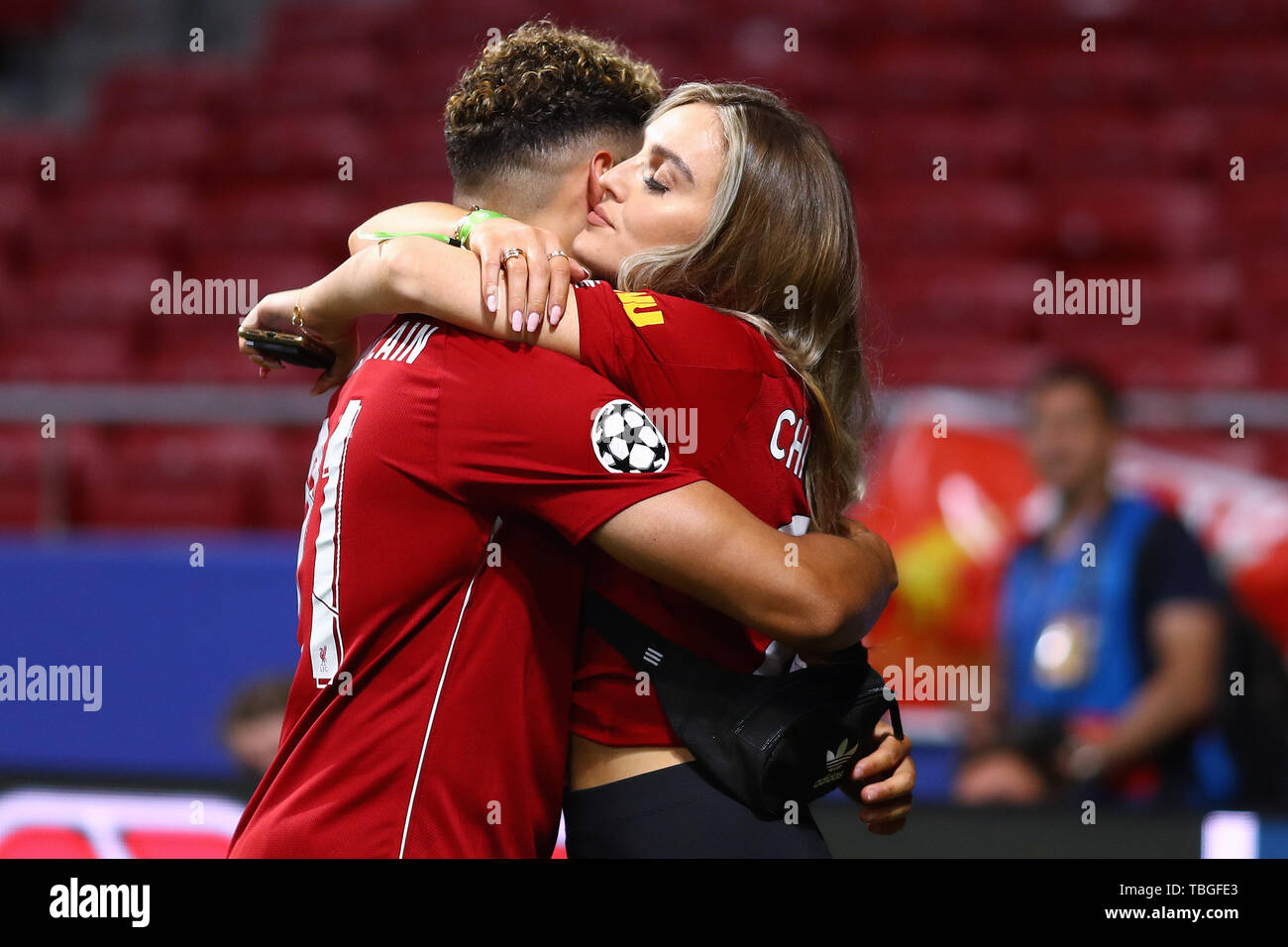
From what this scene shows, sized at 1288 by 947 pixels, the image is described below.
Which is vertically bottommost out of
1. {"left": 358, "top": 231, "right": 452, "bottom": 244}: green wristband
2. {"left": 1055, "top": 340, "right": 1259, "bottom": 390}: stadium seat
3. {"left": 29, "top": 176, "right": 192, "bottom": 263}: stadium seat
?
{"left": 1055, "top": 340, "right": 1259, "bottom": 390}: stadium seat

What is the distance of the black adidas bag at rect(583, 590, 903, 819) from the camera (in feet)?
4.85

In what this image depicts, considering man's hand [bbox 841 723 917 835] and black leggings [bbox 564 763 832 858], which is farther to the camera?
man's hand [bbox 841 723 917 835]

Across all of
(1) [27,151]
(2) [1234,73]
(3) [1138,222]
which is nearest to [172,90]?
(1) [27,151]

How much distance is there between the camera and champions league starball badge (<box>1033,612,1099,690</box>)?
366 centimetres

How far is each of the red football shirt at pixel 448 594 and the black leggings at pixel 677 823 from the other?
0.08m

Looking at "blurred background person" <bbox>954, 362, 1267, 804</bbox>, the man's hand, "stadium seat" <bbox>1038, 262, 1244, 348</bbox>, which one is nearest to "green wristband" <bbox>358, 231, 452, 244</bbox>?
the man's hand

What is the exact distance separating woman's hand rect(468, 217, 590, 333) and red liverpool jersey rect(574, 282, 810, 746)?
0.13 feet

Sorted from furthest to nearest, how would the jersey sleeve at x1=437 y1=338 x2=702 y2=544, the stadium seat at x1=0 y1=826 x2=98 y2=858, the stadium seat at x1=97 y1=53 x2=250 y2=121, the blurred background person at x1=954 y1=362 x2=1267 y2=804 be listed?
Answer: the stadium seat at x1=97 y1=53 x2=250 y2=121
the blurred background person at x1=954 y1=362 x2=1267 y2=804
the stadium seat at x1=0 y1=826 x2=98 y2=858
the jersey sleeve at x1=437 y1=338 x2=702 y2=544

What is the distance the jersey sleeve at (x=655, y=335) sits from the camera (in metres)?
1.47

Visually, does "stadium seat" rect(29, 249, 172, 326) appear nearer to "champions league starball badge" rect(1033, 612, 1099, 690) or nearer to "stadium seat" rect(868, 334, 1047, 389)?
"stadium seat" rect(868, 334, 1047, 389)

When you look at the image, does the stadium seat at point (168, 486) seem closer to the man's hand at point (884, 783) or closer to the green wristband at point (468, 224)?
the green wristband at point (468, 224)

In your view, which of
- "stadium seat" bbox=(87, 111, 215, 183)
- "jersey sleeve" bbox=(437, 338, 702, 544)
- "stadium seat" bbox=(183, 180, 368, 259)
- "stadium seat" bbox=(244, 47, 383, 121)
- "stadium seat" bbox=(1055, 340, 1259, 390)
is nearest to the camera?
"jersey sleeve" bbox=(437, 338, 702, 544)

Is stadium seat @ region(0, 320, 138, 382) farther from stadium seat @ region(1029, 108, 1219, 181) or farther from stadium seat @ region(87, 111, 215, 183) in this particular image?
stadium seat @ region(1029, 108, 1219, 181)

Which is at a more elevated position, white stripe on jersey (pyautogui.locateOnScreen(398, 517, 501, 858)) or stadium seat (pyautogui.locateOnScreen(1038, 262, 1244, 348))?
stadium seat (pyautogui.locateOnScreen(1038, 262, 1244, 348))
